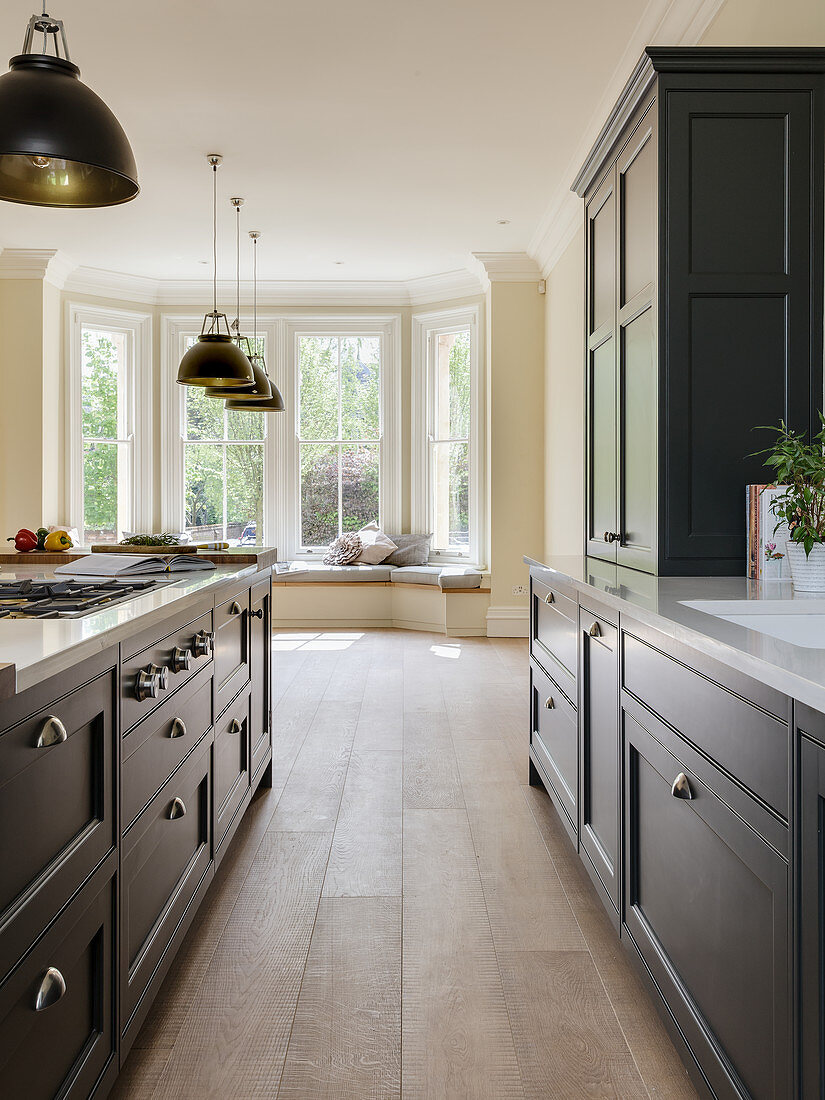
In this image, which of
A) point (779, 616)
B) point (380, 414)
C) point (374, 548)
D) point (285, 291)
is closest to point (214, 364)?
point (779, 616)

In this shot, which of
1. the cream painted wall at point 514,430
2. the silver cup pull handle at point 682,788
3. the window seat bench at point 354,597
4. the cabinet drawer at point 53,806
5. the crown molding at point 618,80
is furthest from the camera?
the window seat bench at point 354,597

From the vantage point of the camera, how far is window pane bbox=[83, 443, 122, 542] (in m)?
7.62

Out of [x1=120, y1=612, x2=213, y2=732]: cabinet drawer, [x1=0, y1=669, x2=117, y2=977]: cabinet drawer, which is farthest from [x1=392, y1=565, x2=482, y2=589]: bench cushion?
[x1=0, y1=669, x2=117, y2=977]: cabinet drawer

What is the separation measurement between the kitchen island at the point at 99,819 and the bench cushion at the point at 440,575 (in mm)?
4800

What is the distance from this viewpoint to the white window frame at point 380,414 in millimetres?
7945

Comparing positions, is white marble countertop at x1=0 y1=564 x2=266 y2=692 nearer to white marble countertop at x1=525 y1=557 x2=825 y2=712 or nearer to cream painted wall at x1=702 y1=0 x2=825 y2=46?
white marble countertop at x1=525 y1=557 x2=825 y2=712

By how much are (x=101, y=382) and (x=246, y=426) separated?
4.49 feet

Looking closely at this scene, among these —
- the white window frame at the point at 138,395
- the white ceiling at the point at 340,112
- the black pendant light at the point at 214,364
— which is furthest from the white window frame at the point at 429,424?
the black pendant light at the point at 214,364

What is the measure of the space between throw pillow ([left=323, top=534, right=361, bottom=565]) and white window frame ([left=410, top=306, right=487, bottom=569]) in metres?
0.61

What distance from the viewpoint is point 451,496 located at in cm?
774

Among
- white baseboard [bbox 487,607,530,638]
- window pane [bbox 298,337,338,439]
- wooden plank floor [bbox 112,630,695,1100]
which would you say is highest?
window pane [bbox 298,337,338,439]

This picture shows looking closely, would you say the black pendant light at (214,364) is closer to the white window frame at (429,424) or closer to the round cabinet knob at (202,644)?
the round cabinet knob at (202,644)

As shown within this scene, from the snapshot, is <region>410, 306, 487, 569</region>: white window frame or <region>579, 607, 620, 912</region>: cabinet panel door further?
<region>410, 306, 487, 569</region>: white window frame

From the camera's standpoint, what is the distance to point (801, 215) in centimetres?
236
